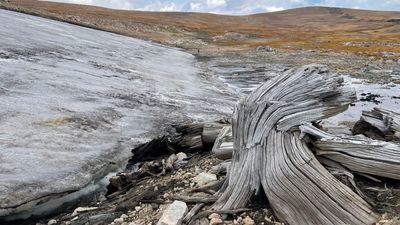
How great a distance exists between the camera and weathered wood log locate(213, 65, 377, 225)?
536 cm

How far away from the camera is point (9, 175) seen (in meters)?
8.12

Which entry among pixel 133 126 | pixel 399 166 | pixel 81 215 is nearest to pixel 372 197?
pixel 399 166

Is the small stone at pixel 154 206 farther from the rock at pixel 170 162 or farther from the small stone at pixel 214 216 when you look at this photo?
the rock at pixel 170 162

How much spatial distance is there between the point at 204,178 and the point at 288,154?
1.67 meters

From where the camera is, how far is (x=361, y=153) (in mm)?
5988

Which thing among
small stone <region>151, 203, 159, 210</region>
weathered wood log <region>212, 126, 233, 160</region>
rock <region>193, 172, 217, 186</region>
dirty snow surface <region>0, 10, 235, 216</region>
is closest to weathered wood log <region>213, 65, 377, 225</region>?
rock <region>193, 172, 217, 186</region>

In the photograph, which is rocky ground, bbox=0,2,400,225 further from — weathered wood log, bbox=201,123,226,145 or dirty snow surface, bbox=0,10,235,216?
dirty snow surface, bbox=0,10,235,216

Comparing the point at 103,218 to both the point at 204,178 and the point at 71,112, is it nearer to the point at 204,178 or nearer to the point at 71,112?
the point at 204,178

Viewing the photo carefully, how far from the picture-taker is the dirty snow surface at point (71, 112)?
848 cm

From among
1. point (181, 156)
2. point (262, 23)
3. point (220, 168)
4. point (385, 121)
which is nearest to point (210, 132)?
point (181, 156)

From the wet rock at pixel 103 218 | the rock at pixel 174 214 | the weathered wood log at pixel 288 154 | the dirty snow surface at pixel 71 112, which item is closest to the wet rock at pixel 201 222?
the rock at pixel 174 214

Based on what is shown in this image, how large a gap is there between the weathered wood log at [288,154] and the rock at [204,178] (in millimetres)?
729

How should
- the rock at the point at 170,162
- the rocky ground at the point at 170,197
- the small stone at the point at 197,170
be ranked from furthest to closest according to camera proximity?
the rock at the point at 170,162
the small stone at the point at 197,170
the rocky ground at the point at 170,197

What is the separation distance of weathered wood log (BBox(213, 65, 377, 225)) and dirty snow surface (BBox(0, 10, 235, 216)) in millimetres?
3525
